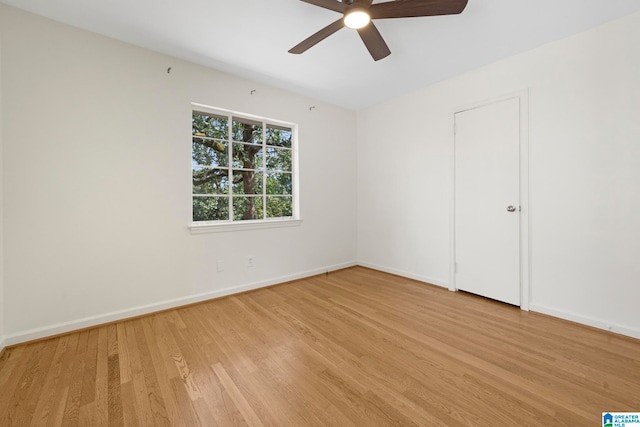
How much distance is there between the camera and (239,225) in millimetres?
3221

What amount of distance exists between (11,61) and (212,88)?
1.53 meters

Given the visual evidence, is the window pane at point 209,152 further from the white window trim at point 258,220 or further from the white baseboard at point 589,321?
the white baseboard at point 589,321

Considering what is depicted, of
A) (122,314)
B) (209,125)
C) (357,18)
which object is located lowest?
(122,314)

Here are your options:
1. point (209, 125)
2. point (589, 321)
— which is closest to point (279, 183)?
point (209, 125)

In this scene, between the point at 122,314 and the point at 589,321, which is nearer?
the point at 589,321

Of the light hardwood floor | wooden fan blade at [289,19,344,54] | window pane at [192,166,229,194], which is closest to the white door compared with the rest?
the light hardwood floor

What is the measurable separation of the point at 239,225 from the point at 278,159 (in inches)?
43.0

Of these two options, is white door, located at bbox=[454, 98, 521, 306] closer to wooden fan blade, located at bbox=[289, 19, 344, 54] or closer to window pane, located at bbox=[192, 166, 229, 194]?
wooden fan blade, located at bbox=[289, 19, 344, 54]

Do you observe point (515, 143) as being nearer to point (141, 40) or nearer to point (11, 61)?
point (141, 40)

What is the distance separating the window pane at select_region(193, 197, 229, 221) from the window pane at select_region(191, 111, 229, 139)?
0.74 metres

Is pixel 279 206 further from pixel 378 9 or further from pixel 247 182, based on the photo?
pixel 378 9

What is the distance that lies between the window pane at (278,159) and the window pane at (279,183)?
Answer: 0.09 m

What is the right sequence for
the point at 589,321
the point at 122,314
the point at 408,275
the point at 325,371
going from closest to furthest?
the point at 325,371 → the point at 589,321 → the point at 122,314 → the point at 408,275

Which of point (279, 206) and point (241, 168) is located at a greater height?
point (241, 168)
